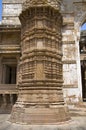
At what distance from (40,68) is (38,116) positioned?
2.09m

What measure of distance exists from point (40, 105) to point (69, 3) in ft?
26.2

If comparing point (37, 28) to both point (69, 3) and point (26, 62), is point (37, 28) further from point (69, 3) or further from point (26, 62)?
point (69, 3)

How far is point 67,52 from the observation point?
11.0 meters

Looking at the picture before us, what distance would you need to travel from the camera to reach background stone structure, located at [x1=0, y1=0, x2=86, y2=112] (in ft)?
33.9

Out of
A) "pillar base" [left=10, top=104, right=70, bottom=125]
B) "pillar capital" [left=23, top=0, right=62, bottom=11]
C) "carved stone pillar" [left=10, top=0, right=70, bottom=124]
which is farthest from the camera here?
"pillar capital" [left=23, top=0, right=62, bottom=11]

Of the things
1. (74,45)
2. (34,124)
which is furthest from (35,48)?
(74,45)

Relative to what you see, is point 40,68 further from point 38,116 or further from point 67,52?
point 67,52

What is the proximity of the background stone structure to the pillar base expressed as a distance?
10.4 feet

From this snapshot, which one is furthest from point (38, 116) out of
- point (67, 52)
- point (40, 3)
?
point (67, 52)

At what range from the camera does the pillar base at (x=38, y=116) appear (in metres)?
6.64

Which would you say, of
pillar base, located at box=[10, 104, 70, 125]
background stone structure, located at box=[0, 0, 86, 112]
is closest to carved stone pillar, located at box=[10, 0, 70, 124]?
pillar base, located at box=[10, 104, 70, 125]

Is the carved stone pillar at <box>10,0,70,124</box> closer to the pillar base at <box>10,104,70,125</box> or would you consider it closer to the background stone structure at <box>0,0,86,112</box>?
the pillar base at <box>10,104,70,125</box>

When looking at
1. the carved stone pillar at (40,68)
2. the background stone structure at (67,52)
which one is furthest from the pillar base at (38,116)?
the background stone structure at (67,52)

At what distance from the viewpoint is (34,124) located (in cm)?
654
